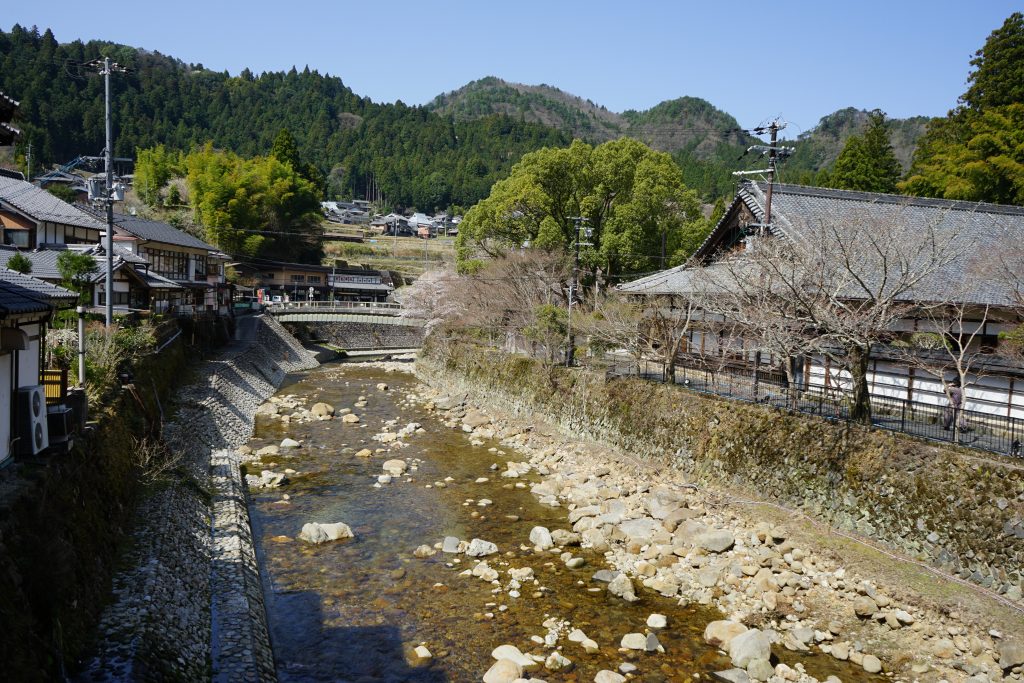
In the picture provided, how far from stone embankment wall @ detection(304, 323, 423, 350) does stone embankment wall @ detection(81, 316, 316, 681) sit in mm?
29289

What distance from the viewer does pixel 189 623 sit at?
9500mm

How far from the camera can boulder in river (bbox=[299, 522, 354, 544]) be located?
14.4 meters

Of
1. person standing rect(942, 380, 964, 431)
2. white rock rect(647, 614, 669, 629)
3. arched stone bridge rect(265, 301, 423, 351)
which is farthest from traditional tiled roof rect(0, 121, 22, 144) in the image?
arched stone bridge rect(265, 301, 423, 351)

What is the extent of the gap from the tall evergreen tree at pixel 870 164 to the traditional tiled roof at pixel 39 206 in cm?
4459

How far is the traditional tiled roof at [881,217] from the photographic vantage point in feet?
60.7

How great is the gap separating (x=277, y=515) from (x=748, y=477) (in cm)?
1171

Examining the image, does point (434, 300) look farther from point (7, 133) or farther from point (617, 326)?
point (7, 133)

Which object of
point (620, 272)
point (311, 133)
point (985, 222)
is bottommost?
point (620, 272)

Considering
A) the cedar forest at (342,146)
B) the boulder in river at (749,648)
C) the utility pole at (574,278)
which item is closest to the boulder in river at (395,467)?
the utility pole at (574,278)

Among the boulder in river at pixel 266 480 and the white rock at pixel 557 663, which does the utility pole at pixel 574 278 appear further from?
the white rock at pixel 557 663

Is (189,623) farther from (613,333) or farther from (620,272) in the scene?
(620,272)

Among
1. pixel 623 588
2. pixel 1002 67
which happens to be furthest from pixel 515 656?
pixel 1002 67

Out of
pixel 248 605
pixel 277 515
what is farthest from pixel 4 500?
pixel 277 515

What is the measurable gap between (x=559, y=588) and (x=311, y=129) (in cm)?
13230
